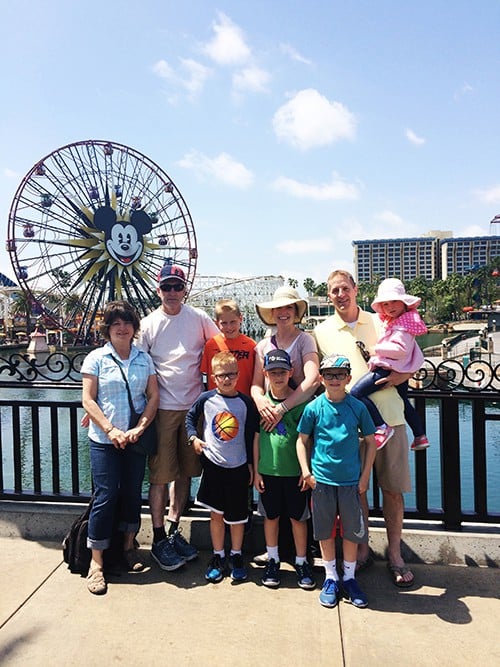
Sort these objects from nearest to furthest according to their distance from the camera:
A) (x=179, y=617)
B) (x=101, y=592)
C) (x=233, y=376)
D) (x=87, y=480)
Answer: (x=179, y=617) < (x=101, y=592) < (x=233, y=376) < (x=87, y=480)

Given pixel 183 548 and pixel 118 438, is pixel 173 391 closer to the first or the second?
pixel 118 438

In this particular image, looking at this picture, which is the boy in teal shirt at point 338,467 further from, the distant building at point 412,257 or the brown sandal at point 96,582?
the distant building at point 412,257

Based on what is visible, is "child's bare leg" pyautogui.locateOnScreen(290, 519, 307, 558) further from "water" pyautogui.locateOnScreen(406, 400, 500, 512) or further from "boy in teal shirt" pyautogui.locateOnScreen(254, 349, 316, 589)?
"water" pyautogui.locateOnScreen(406, 400, 500, 512)

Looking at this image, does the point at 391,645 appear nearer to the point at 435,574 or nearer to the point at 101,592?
the point at 435,574

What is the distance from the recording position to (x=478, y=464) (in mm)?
3049

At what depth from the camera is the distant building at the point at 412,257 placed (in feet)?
447

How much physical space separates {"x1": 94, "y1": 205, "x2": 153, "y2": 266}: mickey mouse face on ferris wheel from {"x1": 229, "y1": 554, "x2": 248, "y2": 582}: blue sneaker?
79.2 feet

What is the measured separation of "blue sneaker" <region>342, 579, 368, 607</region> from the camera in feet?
8.03

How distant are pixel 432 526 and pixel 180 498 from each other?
158 cm

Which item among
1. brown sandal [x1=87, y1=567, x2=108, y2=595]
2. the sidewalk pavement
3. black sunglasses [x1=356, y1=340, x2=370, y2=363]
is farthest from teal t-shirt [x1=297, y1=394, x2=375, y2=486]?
brown sandal [x1=87, y1=567, x2=108, y2=595]

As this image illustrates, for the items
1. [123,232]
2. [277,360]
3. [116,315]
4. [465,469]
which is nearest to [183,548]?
[277,360]

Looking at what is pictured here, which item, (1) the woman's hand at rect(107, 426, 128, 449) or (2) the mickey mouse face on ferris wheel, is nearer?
(1) the woman's hand at rect(107, 426, 128, 449)

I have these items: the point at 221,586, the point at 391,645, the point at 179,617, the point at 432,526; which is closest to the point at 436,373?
the point at 432,526

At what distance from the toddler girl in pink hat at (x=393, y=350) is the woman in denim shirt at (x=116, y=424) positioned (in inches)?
48.8
